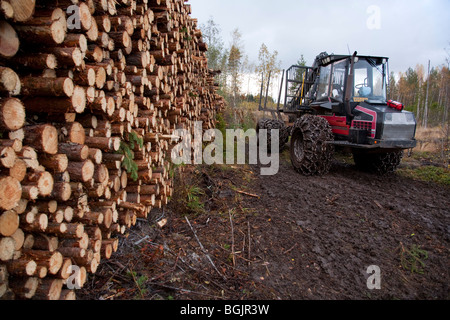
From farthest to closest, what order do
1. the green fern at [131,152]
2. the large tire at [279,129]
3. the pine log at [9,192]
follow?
the large tire at [279,129], the green fern at [131,152], the pine log at [9,192]

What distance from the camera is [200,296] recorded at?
8.77ft

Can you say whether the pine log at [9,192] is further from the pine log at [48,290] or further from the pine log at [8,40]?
the pine log at [8,40]

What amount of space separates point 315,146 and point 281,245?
9.89ft

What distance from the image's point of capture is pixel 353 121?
19.8 feet

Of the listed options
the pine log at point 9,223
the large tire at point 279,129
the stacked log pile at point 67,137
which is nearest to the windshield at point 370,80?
the large tire at point 279,129

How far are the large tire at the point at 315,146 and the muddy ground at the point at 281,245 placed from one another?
68cm

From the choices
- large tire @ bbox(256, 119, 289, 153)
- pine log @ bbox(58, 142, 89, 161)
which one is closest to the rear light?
large tire @ bbox(256, 119, 289, 153)

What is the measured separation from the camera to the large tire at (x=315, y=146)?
19.7 feet

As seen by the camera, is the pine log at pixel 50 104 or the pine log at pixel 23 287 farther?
the pine log at pixel 50 104

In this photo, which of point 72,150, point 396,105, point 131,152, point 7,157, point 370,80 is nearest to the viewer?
point 7,157

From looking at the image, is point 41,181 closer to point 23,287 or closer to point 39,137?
point 39,137

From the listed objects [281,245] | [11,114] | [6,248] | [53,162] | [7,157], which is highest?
[11,114]

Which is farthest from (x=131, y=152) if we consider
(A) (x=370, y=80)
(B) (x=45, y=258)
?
(A) (x=370, y=80)

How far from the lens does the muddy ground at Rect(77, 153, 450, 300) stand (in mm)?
2775
